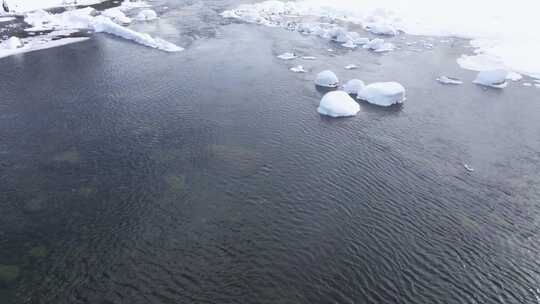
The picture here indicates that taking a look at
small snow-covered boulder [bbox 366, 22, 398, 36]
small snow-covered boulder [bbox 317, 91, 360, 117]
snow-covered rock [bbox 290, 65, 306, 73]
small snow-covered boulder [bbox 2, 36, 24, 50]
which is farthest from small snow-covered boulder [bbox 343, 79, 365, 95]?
small snow-covered boulder [bbox 2, 36, 24, 50]

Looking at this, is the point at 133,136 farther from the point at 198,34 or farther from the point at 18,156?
the point at 198,34

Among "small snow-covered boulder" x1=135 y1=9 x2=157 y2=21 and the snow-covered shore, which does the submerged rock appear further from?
"small snow-covered boulder" x1=135 y1=9 x2=157 y2=21

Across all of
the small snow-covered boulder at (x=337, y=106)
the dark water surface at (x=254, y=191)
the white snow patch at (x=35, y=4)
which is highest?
the white snow patch at (x=35, y=4)

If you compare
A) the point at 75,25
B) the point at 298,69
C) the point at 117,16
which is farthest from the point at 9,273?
the point at 117,16

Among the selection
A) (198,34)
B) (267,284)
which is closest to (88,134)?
(267,284)

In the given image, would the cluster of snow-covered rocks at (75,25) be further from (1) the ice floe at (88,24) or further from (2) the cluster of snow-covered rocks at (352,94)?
(2) the cluster of snow-covered rocks at (352,94)

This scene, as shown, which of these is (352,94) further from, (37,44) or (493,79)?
(37,44)

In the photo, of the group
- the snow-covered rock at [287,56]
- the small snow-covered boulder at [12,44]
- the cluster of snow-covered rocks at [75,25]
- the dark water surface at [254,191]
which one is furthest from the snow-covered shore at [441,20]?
the small snow-covered boulder at [12,44]
